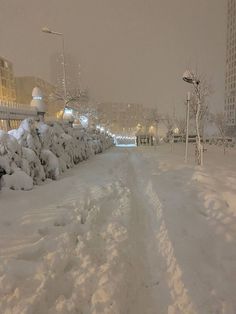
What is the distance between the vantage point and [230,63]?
116m

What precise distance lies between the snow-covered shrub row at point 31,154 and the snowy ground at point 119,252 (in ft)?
1.79

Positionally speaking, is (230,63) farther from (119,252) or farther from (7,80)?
(119,252)

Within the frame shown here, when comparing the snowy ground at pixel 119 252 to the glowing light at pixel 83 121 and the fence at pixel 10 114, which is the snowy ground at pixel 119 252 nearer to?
the fence at pixel 10 114

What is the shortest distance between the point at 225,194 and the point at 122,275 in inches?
152

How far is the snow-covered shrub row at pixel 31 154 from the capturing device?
7.35 m

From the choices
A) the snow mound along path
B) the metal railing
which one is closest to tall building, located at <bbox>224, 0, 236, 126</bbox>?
the metal railing

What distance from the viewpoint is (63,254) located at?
13.4ft

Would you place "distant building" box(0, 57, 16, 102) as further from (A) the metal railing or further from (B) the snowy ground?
(B) the snowy ground

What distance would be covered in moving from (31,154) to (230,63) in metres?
128

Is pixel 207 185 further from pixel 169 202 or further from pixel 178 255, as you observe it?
pixel 178 255

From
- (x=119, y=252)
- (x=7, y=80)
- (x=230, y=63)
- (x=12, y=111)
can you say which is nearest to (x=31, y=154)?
(x=12, y=111)

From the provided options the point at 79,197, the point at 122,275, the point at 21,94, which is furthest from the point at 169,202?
the point at 21,94

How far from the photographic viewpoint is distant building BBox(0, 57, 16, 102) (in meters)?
69.7

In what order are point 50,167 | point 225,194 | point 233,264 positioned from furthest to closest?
point 50,167, point 225,194, point 233,264
